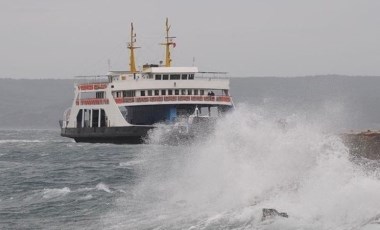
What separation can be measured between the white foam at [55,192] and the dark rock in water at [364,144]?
39.5 ft

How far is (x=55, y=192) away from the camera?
39.6m

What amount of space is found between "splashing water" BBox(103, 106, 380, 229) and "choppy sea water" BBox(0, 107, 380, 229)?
40 millimetres

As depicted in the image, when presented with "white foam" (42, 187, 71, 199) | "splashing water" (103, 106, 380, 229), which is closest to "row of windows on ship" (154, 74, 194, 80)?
"splashing water" (103, 106, 380, 229)

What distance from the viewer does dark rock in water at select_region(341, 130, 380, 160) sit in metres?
36.3

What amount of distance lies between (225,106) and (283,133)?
45.0 metres

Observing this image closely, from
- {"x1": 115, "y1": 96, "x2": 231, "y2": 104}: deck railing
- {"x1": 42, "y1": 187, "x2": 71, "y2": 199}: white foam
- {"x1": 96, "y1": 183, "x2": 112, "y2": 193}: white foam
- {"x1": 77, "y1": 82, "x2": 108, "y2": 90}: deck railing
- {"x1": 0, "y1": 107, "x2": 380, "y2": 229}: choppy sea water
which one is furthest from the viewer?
{"x1": 77, "y1": 82, "x2": 108, "y2": 90}: deck railing

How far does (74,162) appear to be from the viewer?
56.9 meters

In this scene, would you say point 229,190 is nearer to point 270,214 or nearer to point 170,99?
point 270,214

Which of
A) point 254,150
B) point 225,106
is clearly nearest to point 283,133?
point 254,150

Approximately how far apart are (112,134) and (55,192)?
3929 centimetres

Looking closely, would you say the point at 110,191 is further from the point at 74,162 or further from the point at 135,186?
the point at 74,162

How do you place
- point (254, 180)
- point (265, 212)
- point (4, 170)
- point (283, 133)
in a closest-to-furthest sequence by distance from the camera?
point (265, 212)
point (254, 180)
point (283, 133)
point (4, 170)

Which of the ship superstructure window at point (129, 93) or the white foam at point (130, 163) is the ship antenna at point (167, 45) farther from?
the white foam at point (130, 163)

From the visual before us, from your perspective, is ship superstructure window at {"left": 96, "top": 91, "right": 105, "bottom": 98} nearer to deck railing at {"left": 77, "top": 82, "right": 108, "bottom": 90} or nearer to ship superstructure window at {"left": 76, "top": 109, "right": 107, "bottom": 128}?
deck railing at {"left": 77, "top": 82, "right": 108, "bottom": 90}
